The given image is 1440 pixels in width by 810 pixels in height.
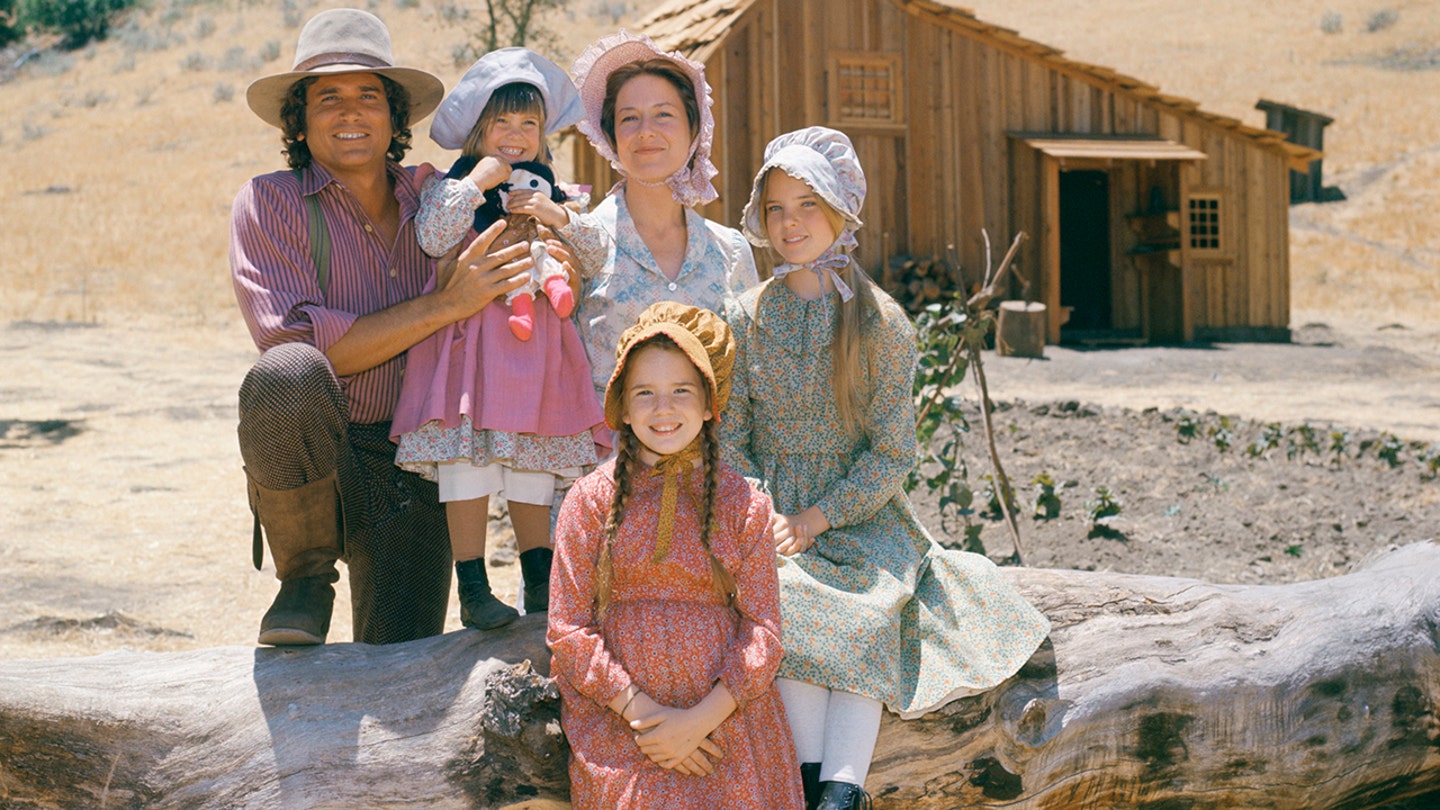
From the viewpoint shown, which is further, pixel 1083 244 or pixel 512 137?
pixel 1083 244

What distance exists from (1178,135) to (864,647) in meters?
14.9

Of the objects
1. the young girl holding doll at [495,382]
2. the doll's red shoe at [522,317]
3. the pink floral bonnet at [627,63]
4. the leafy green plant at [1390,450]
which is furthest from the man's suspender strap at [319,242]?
the leafy green plant at [1390,450]

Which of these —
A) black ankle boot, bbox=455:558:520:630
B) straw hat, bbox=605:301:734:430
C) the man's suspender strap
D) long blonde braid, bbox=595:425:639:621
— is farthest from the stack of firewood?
long blonde braid, bbox=595:425:639:621

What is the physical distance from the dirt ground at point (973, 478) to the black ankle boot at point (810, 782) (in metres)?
3.24

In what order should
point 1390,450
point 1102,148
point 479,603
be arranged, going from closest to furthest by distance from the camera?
point 479,603
point 1390,450
point 1102,148

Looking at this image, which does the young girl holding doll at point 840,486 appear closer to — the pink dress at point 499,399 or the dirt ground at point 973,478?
the pink dress at point 499,399

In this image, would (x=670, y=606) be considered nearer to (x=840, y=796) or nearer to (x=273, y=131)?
(x=840, y=796)

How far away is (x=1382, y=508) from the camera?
6.11 m

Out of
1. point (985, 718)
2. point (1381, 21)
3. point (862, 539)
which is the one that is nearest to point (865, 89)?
point (862, 539)

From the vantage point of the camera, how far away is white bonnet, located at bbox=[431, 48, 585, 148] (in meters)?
3.19

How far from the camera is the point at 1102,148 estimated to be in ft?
48.6

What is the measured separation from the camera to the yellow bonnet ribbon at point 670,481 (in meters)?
2.57

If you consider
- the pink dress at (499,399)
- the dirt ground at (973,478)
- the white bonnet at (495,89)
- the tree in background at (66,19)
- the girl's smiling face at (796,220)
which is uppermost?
the tree in background at (66,19)

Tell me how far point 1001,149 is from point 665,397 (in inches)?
525
